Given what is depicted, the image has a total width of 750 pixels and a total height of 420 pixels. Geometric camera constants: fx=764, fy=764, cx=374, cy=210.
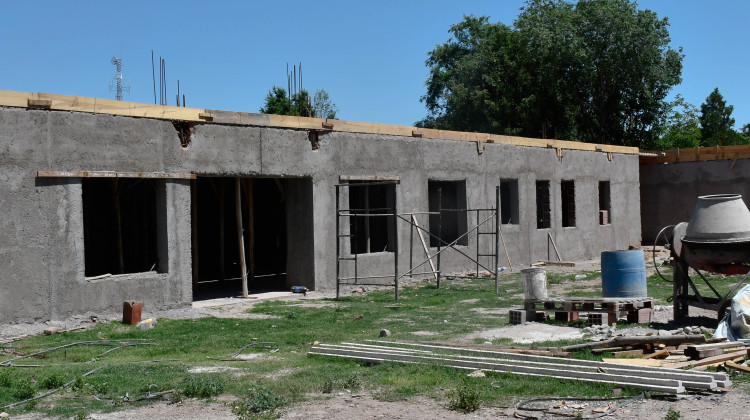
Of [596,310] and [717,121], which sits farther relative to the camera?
[717,121]

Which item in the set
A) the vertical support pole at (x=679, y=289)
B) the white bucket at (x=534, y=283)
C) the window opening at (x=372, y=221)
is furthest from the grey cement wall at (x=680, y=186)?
the vertical support pole at (x=679, y=289)

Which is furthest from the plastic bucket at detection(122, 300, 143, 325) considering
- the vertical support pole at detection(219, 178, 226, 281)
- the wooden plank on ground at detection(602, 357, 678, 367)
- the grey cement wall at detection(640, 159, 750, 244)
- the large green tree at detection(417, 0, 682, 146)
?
the large green tree at detection(417, 0, 682, 146)

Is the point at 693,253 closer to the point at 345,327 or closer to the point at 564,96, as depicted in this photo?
the point at 345,327

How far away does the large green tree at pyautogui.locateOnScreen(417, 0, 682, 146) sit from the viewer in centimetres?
3997

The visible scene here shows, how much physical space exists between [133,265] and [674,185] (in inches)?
846

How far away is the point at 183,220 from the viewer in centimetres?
1486

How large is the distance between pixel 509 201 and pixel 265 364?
1574cm

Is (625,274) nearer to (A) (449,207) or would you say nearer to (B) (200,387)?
(B) (200,387)

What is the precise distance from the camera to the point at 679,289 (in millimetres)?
12172

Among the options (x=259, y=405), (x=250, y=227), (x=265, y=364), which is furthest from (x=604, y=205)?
(x=259, y=405)

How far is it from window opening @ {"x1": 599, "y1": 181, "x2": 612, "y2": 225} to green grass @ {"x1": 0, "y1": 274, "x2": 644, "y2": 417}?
13.1 m

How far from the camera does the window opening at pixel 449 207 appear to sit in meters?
21.3

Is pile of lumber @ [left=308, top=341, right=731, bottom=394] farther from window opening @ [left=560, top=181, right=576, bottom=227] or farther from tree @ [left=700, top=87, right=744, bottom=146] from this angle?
tree @ [left=700, top=87, right=744, bottom=146]

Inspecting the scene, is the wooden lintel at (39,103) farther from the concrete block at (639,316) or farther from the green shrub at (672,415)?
the green shrub at (672,415)
